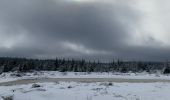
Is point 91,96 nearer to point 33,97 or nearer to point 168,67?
point 33,97

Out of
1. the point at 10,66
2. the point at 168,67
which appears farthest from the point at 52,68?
the point at 168,67

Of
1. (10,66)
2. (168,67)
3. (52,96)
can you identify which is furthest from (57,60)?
(52,96)

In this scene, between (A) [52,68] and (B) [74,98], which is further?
(A) [52,68]

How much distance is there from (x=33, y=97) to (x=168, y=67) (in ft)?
223

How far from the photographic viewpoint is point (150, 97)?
19516mm

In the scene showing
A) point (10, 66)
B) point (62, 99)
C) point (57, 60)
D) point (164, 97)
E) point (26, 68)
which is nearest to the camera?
point (62, 99)

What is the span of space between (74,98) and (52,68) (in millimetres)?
92505

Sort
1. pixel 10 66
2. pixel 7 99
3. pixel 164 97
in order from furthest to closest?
pixel 10 66
pixel 164 97
pixel 7 99

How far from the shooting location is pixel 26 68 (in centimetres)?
9019

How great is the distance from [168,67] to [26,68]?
1826 inches

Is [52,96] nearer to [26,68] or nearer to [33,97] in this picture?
[33,97]

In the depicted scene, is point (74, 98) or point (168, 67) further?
point (168, 67)

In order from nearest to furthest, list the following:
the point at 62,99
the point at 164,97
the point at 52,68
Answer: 1. the point at 62,99
2. the point at 164,97
3. the point at 52,68

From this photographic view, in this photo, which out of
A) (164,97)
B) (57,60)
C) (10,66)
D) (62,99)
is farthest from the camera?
(57,60)
